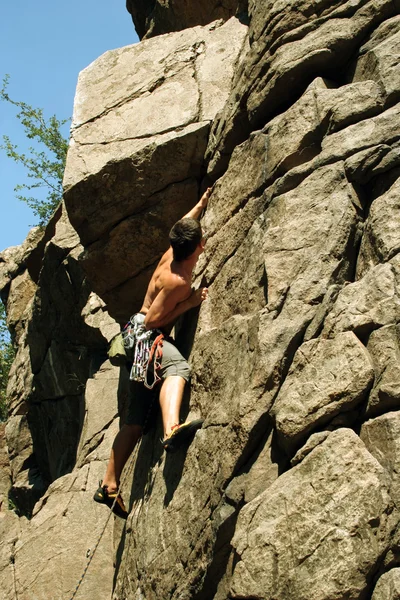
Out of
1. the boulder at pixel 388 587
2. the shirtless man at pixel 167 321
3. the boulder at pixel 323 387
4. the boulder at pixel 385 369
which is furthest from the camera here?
the shirtless man at pixel 167 321

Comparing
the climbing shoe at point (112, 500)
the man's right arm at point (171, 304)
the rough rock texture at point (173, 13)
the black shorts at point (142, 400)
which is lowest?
the climbing shoe at point (112, 500)

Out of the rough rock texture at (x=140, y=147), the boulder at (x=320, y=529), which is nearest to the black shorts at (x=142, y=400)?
the rough rock texture at (x=140, y=147)

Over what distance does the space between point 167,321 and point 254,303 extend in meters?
1.46

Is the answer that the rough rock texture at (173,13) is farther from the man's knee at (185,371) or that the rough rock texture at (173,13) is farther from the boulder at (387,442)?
the boulder at (387,442)

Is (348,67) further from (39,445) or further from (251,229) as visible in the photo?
(39,445)

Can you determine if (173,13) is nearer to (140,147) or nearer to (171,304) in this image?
(140,147)

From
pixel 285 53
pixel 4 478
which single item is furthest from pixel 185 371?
pixel 4 478

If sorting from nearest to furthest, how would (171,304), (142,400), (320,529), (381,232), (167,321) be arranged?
(320,529)
(381,232)
(171,304)
(167,321)
(142,400)

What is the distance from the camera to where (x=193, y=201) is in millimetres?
9438

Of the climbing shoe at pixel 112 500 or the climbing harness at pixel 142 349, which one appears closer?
the climbing harness at pixel 142 349

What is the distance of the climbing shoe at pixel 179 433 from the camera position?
22.4 feet

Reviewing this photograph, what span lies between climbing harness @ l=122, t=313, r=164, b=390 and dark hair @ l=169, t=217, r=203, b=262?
2.87ft

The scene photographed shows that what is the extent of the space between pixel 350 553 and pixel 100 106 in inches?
284

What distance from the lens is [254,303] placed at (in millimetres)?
6953
